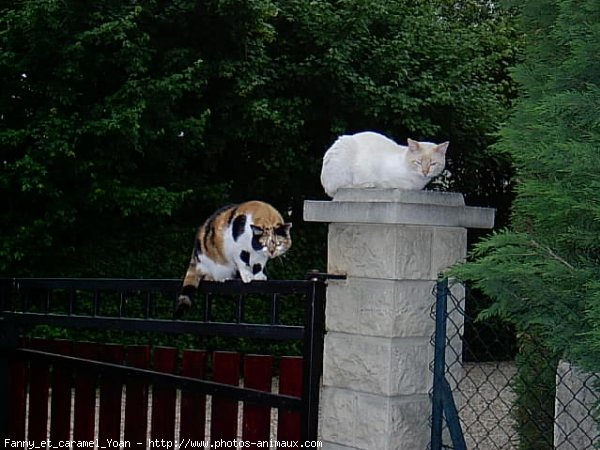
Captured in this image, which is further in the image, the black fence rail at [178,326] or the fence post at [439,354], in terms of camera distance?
the black fence rail at [178,326]

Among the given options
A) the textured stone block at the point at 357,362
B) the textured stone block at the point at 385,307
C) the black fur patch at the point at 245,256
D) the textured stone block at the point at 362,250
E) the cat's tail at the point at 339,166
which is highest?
the cat's tail at the point at 339,166

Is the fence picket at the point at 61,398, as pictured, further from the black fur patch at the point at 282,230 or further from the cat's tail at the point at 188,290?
the black fur patch at the point at 282,230

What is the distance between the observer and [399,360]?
2.47 m

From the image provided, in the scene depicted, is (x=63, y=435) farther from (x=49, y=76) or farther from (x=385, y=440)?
(x=49, y=76)

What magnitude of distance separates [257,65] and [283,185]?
53.9 inches

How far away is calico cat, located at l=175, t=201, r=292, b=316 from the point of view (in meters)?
2.95

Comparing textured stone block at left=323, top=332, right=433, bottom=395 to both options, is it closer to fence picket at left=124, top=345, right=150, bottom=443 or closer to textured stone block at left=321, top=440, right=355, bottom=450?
textured stone block at left=321, top=440, right=355, bottom=450

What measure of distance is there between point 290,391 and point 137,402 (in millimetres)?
803

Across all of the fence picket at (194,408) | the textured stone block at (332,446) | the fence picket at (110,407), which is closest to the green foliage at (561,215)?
the textured stone block at (332,446)

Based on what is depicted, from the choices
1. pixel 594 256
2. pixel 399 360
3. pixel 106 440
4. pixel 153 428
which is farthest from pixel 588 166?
pixel 106 440

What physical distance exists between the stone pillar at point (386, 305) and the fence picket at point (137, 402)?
99 cm

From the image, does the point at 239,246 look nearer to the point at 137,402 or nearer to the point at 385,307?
the point at 385,307

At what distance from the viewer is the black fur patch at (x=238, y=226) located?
2.98 m

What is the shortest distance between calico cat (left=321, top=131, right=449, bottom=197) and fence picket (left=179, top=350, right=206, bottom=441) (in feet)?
2.97
